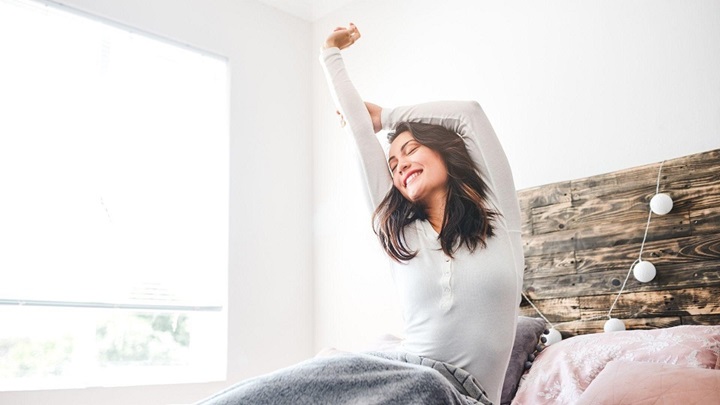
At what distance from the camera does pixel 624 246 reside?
252 centimetres

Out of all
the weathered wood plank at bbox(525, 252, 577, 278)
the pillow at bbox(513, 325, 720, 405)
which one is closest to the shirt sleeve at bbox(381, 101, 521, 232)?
the pillow at bbox(513, 325, 720, 405)

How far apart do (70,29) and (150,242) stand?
0.99m

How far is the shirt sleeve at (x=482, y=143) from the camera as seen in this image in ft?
4.70

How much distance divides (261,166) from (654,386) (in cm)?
248

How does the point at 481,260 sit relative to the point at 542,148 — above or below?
below

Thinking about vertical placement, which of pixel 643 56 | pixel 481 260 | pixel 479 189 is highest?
pixel 643 56

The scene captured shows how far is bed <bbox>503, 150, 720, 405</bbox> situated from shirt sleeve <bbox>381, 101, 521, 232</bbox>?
544mm

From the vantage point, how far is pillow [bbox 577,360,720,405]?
1.52 metres

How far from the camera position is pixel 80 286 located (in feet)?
9.76

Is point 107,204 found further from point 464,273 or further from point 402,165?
point 464,273

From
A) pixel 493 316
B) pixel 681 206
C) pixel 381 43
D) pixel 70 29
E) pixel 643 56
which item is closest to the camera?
pixel 493 316

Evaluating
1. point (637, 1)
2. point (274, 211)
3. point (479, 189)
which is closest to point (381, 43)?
point (274, 211)

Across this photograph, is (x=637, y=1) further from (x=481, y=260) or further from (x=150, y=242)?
(x=150, y=242)

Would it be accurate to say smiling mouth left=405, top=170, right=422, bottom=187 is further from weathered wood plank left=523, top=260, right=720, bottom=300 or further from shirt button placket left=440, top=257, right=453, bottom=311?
weathered wood plank left=523, top=260, right=720, bottom=300
